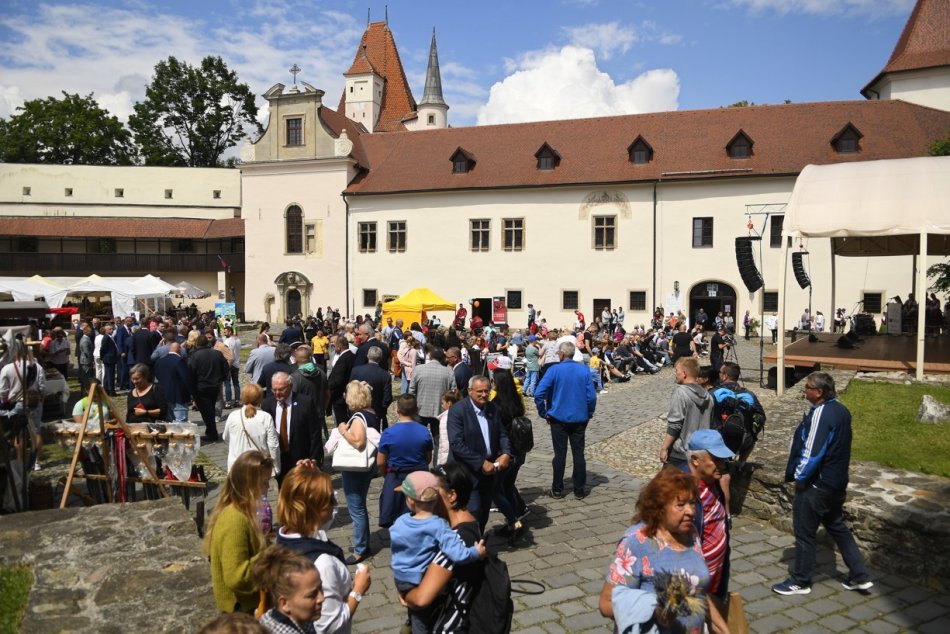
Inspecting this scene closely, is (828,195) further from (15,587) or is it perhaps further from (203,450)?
(15,587)

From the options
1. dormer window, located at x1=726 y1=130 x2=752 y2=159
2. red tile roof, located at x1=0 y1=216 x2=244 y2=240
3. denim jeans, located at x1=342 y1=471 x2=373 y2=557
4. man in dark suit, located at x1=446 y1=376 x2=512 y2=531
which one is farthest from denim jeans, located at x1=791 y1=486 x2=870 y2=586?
red tile roof, located at x1=0 y1=216 x2=244 y2=240

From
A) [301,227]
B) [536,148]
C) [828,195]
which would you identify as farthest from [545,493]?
[301,227]

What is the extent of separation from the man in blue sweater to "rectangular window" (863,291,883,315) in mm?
26874

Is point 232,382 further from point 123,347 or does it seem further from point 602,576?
point 602,576

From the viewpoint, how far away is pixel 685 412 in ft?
21.5

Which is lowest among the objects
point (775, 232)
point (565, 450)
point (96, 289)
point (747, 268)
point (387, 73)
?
point (565, 450)

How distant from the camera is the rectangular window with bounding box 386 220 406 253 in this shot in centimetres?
3694

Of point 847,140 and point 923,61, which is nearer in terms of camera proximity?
point 847,140

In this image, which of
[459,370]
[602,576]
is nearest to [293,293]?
[459,370]

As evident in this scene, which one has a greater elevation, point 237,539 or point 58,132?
point 58,132

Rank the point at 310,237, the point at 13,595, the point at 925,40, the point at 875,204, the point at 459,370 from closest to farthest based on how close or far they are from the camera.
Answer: the point at 13,595
the point at 459,370
the point at 875,204
the point at 925,40
the point at 310,237

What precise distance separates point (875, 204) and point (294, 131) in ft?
105

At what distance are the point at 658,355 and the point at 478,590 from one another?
18433mm

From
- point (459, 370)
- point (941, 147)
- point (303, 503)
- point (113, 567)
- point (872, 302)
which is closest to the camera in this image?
point (303, 503)
